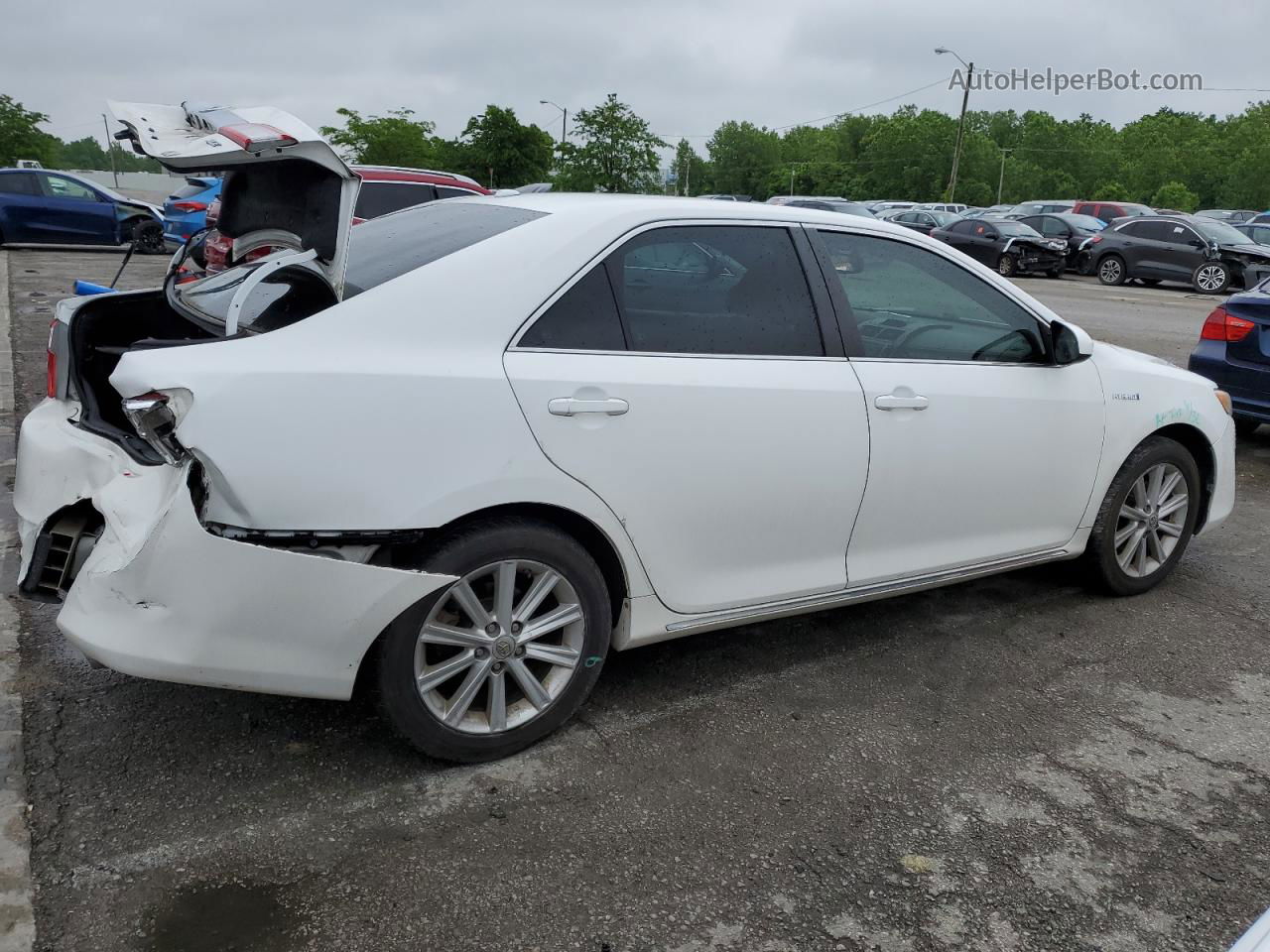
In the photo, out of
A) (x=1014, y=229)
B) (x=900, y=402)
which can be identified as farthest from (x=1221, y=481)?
(x=1014, y=229)

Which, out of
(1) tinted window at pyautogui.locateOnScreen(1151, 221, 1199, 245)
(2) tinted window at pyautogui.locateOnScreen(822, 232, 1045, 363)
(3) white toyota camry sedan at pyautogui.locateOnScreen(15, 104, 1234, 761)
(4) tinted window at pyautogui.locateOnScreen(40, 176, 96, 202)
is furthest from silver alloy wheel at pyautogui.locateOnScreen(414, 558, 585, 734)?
(1) tinted window at pyautogui.locateOnScreen(1151, 221, 1199, 245)

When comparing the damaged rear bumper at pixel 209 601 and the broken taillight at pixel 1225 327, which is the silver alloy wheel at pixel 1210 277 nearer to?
the broken taillight at pixel 1225 327

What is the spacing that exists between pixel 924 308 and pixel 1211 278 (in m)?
21.1

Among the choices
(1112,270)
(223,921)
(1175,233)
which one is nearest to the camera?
(223,921)

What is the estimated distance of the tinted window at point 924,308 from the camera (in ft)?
12.3

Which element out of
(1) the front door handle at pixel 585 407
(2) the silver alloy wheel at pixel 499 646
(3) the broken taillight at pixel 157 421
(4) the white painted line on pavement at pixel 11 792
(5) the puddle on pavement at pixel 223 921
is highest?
(1) the front door handle at pixel 585 407

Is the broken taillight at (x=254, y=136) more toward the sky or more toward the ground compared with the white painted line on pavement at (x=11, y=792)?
more toward the sky

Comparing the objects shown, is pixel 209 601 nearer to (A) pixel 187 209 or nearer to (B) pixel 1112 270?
(A) pixel 187 209

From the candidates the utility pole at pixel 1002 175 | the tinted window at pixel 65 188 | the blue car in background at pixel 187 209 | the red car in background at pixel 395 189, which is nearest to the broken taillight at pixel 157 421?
the red car in background at pixel 395 189

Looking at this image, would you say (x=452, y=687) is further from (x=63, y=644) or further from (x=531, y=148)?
(x=531, y=148)

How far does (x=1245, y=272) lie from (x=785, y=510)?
824 inches

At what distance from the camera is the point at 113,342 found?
12.0ft

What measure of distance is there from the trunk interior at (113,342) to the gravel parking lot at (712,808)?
892mm

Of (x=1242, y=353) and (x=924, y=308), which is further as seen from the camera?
(x=1242, y=353)
